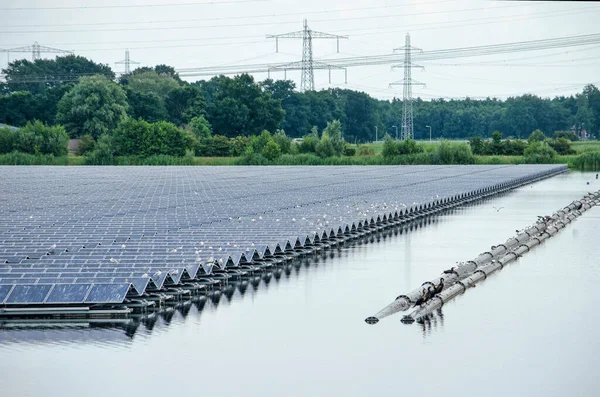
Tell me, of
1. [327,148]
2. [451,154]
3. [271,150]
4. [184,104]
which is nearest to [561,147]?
[451,154]

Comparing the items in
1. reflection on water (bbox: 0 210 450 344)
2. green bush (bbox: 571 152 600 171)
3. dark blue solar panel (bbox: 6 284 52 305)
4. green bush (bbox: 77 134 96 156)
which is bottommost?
green bush (bbox: 571 152 600 171)

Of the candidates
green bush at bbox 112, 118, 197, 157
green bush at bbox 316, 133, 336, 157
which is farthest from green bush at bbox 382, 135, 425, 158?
green bush at bbox 112, 118, 197, 157

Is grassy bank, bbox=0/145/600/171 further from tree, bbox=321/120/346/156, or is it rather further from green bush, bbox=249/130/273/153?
green bush, bbox=249/130/273/153

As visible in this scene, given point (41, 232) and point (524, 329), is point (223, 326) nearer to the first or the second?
point (524, 329)

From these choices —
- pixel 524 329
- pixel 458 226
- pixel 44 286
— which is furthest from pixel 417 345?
pixel 458 226

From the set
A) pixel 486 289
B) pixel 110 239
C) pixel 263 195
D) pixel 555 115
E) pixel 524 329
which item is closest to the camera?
pixel 524 329

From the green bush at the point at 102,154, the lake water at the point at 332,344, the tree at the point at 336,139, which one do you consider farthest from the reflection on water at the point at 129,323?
the green bush at the point at 102,154

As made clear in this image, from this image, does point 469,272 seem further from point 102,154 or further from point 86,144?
point 86,144
